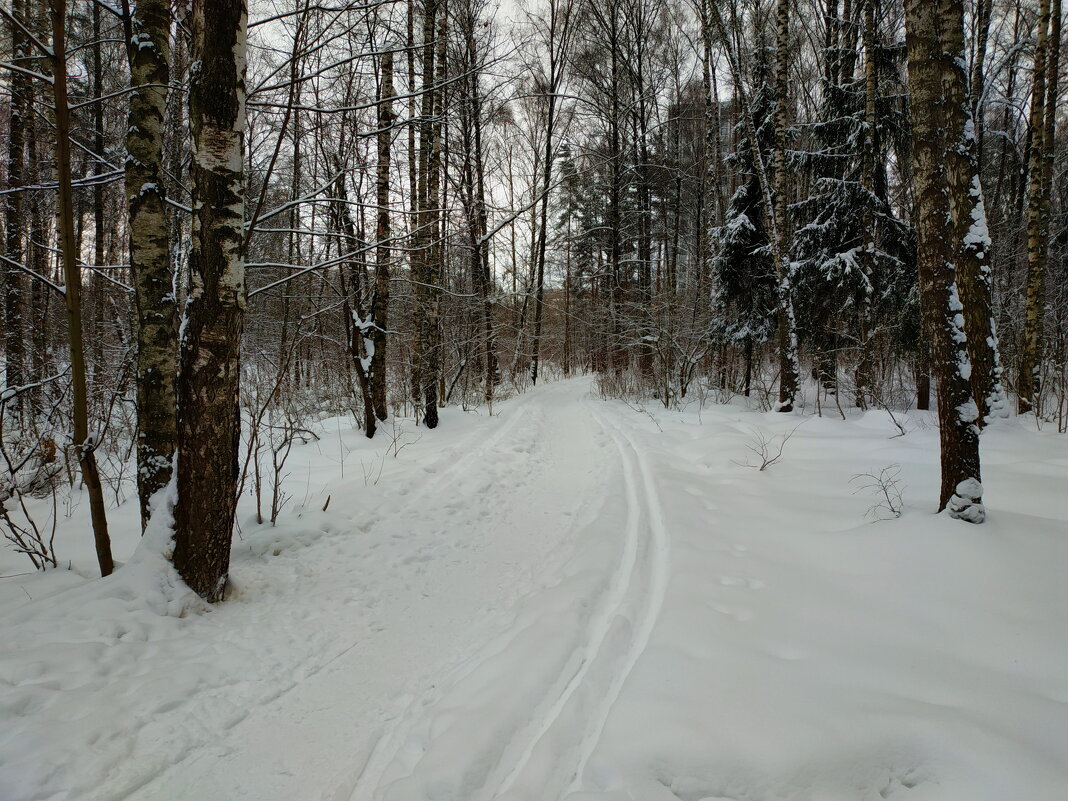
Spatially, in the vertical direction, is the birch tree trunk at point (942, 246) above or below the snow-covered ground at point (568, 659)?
above

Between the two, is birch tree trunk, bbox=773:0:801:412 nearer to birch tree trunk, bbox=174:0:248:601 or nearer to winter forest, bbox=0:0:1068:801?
winter forest, bbox=0:0:1068:801

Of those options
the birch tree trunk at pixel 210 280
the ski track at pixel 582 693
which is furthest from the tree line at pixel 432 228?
the ski track at pixel 582 693

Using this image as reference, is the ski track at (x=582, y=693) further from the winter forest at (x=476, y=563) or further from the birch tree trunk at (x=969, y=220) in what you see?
the birch tree trunk at (x=969, y=220)

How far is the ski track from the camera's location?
1876 millimetres

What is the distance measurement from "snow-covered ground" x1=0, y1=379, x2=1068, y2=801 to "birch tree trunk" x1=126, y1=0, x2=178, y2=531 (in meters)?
0.98

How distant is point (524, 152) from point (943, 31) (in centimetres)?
1867

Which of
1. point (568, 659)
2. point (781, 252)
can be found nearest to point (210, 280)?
point (568, 659)

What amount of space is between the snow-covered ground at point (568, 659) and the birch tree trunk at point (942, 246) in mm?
385

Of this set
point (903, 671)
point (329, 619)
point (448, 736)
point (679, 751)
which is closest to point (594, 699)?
point (679, 751)

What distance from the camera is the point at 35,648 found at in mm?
2273

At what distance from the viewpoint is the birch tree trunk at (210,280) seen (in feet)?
9.42

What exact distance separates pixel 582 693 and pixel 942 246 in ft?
13.7

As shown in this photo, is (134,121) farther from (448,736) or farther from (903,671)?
(903,671)

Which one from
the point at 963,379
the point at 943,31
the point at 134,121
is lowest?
the point at 963,379
